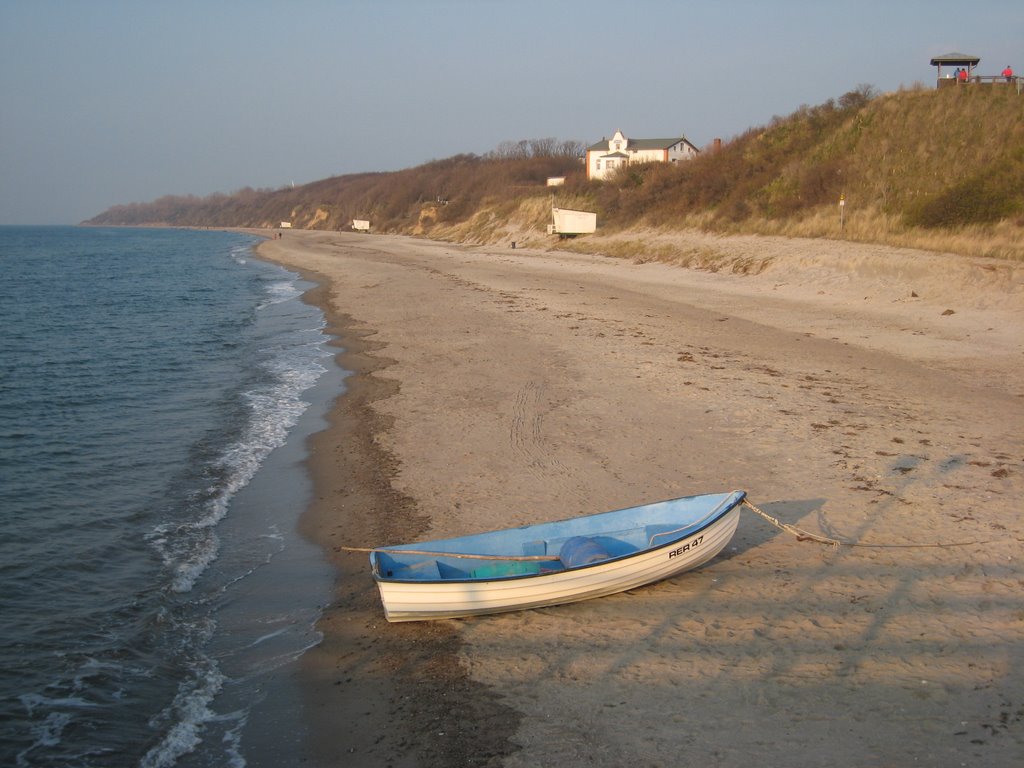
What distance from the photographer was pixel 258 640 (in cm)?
698

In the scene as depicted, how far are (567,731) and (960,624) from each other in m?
3.21

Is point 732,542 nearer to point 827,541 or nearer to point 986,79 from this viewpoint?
point 827,541

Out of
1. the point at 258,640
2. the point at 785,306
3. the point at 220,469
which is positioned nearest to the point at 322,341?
the point at 220,469

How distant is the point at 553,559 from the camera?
7.24 m

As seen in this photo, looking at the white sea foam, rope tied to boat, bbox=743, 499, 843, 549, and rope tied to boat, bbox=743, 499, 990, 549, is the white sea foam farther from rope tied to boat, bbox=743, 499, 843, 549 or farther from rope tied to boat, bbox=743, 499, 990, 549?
rope tied to boat, bbox=743, 499, 843, 549

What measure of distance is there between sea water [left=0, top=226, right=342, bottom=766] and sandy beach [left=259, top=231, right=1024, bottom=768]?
23.3 inches

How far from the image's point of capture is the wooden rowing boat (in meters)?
6.61

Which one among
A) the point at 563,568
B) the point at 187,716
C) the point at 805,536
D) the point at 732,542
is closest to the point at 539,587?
the point at 563,568

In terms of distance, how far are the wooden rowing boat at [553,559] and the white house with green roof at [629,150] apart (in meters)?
66.6

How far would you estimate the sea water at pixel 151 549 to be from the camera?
604 centimetres

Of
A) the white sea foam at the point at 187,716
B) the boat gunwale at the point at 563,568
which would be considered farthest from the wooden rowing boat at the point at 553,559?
the white sea foam at the point at 187,716

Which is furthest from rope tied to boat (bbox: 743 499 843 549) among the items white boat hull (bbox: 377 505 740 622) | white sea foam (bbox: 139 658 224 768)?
white sea foam (bbox: 139 658 224 768)

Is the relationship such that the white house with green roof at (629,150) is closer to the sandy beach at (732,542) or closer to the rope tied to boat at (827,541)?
the sandy beach at (732,542)

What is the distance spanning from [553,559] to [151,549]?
4646mm
